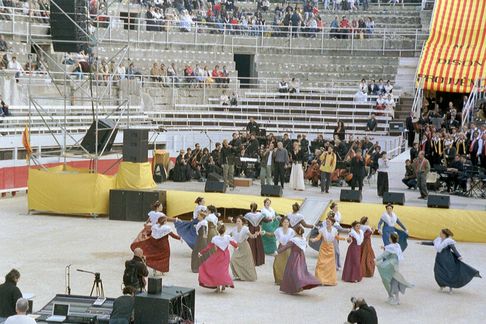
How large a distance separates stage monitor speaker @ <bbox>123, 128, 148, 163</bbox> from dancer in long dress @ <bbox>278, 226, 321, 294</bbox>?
10132 mm

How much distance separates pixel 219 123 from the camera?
43.8 m

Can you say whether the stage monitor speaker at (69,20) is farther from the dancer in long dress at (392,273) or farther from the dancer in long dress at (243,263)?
the dancer in long dress at (392,273)

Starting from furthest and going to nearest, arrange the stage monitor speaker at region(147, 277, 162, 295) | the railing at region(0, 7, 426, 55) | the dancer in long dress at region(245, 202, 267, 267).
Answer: the railing at region(0, 7, 426, 55), the dancer in long dress at region(245, 202, 267, 267), the stage monitor speaker at region(147, 277, 162, 295)

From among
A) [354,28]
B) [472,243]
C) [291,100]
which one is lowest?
[472,243]

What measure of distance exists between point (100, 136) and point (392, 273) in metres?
13.9

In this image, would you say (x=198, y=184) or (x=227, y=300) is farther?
(x=198, y=184)

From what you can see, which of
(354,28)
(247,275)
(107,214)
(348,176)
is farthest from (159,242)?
(354,28)

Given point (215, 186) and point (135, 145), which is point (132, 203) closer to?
point (135, 145)

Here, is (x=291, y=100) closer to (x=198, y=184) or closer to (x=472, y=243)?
(x=198, y=184)

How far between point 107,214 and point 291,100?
17.8m

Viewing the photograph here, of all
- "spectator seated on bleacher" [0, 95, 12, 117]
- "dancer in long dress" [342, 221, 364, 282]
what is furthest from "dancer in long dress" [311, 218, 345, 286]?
"spectator seated on bleacher" [0, 95, 12, 117]

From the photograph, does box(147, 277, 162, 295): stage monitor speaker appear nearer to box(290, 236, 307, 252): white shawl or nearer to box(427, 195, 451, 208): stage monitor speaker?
box(290, 236, 307, 252): white shawl

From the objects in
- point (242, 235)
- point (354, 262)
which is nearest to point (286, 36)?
point (354, 262)

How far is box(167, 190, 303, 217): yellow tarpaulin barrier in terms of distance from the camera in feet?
93.9
